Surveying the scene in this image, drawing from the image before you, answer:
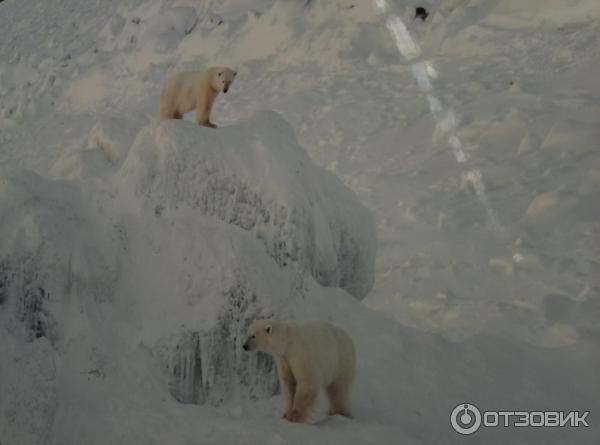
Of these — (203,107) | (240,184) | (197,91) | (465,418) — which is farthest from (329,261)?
(197,91)

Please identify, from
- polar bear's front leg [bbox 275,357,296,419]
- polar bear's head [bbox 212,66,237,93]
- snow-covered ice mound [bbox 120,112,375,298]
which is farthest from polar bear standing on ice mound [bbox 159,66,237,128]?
polar bear's front leg [bbox 275,357,296,419]

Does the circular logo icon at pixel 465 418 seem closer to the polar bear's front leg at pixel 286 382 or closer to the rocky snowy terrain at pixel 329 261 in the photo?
the rocky snowy terrain at pixel 329 261

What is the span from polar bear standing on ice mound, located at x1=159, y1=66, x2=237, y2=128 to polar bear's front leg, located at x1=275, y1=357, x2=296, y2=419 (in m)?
3.18

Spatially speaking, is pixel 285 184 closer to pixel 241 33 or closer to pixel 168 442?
pixel 168 442

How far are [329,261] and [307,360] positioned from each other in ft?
5.60

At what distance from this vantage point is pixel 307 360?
4.92m

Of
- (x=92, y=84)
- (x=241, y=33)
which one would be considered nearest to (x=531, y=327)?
(x=241, y=33)

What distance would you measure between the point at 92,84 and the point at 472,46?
28.8 ft

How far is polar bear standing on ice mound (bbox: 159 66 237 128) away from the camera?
25.1 feet

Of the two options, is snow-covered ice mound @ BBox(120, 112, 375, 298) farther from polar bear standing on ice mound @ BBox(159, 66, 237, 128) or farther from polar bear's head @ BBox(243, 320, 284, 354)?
polar bear standing on ice mound @ BBox(159, 66, 237, 128)

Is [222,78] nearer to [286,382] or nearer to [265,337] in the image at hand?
[265,337]

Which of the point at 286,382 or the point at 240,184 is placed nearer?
the point at 286,382

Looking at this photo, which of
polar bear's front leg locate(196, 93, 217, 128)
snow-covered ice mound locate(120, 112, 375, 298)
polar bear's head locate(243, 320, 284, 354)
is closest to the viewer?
polar bear's head locate(243, 320, 284, 354)

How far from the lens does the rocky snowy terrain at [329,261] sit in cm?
502
